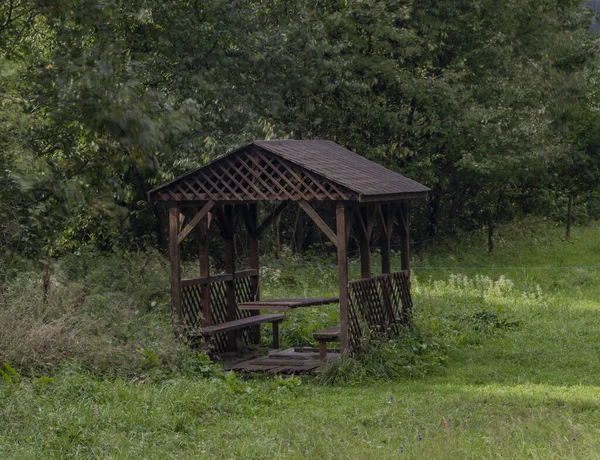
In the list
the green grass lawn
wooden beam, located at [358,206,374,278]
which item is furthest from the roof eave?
the green grass lawn

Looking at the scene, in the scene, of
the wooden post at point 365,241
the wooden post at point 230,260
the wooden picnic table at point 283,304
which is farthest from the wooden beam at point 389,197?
the wooden post at point 230,260

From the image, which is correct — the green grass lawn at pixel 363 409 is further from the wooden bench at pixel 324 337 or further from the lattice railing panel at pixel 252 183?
the lattice railing panel at pixel 252 183

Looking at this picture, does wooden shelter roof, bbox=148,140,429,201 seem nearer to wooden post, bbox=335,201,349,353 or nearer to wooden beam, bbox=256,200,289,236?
wooden post, bbox=335,201,349,353

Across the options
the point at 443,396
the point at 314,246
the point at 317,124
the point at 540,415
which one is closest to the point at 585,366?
the point at 443,396

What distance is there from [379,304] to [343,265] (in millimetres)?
1536

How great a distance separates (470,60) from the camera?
84.5 ft

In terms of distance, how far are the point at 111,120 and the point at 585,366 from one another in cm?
760

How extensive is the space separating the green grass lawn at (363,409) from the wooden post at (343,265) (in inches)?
29.8

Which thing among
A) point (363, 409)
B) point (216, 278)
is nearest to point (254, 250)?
point (216, 278)

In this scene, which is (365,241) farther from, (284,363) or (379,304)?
(284,363)

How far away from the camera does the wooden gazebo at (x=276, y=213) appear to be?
12336 millimetres

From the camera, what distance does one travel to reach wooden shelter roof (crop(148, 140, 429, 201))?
1216 centimetres

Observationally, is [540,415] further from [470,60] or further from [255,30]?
[470,60]

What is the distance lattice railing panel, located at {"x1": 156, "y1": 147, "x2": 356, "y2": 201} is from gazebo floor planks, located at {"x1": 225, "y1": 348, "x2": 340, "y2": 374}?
88.7 inches
